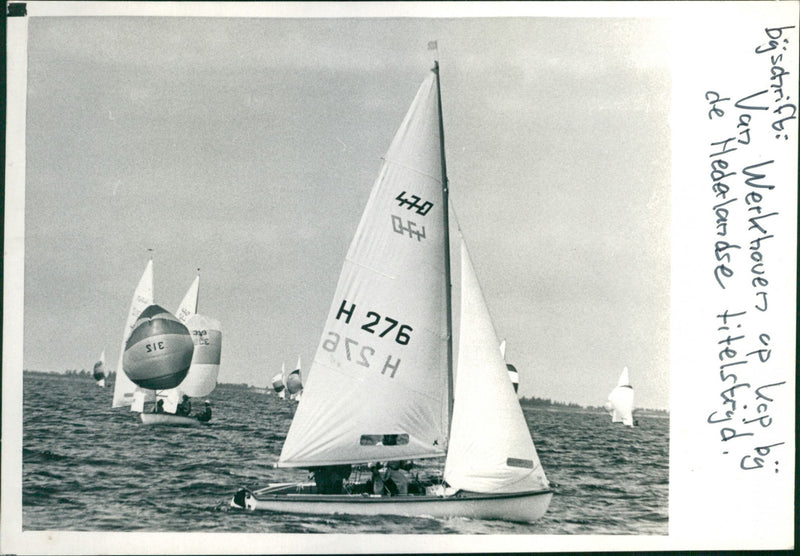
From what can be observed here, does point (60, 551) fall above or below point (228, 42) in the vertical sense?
below

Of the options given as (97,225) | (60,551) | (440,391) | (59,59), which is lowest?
(60,551)

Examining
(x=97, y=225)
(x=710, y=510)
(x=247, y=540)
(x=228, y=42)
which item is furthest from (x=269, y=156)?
(x=710, y=510)

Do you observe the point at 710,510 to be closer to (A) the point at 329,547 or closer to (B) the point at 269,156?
(A) the point at 329,547

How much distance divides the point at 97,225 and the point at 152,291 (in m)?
0.69

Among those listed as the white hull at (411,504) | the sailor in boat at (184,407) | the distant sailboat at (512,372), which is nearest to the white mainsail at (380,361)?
the white hull at (411,504)

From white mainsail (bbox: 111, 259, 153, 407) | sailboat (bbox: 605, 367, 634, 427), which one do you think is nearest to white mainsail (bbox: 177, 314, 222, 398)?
white mainsail (bbox: 111, 259, 153, 407)

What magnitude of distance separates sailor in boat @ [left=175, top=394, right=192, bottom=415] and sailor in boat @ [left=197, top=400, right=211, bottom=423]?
11 centimetres

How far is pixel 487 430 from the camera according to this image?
844 centimetres

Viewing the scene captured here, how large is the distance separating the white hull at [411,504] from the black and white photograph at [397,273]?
0.08 ft

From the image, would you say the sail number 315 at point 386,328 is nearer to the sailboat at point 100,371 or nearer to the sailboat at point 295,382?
the sailboat at point 295,382

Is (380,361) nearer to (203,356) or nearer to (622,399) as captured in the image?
(203,356)

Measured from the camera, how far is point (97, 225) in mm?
8578

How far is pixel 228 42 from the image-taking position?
845 cm

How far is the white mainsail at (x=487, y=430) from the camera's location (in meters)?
8.38
